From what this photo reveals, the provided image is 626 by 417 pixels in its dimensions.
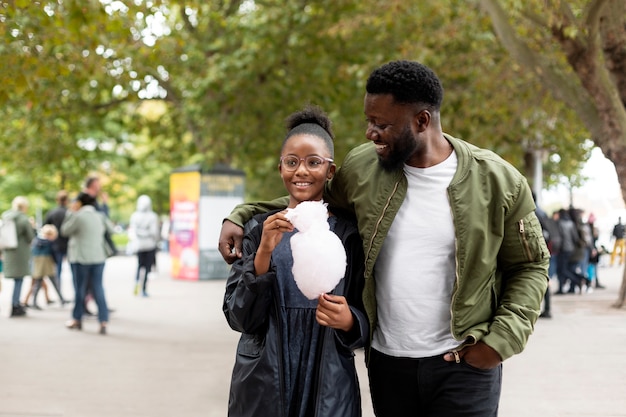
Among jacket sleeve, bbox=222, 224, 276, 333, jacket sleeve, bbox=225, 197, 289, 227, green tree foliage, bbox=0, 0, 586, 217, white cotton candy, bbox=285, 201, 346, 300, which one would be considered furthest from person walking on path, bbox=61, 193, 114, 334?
white cotton candy, bbox=285, 201, 346, 300

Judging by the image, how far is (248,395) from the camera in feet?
9.10

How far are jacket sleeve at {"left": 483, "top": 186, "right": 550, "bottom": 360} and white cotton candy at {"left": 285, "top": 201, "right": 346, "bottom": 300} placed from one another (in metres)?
0.59

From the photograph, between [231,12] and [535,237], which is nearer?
[535,237]

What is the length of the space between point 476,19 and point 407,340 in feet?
45.5

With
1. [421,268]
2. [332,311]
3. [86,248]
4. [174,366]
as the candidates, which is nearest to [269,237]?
[332,311]

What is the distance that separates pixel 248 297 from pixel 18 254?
1084 cm

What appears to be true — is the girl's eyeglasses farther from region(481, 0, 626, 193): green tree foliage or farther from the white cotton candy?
region(481, 0, 626, 193): green tree foliage

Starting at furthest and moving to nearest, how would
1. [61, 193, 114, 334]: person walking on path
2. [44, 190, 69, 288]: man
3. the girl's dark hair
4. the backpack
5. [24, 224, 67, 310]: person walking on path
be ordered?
[24, 224, 67, 310]: person walking on path → [44, 190, 69, 288]: man → the backpack → [61, 193, 114, 334]: person walking on path → the girl's dark hair

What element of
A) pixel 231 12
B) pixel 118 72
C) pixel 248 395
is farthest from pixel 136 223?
pixel 248 395

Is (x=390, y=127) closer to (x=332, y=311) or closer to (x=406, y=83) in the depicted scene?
(x=406, y=83)

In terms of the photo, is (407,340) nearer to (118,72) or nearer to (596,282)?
(118,72)

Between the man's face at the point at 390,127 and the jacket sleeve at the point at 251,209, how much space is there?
2.04ft

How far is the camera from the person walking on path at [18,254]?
12.4 m

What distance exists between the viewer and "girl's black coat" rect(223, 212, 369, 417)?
8.89 feet
